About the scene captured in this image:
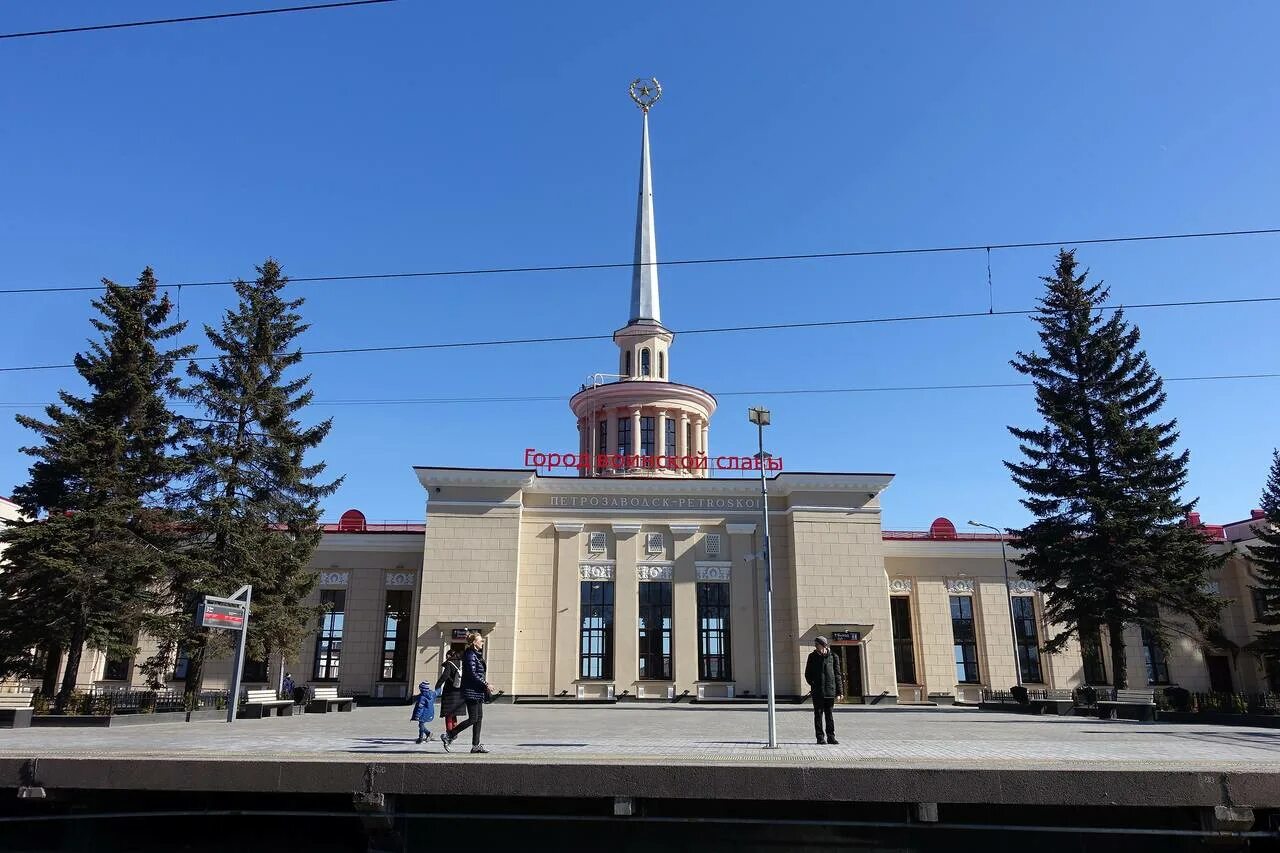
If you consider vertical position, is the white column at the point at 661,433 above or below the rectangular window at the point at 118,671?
above

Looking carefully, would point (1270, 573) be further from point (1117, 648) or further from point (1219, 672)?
point (1117, 648)

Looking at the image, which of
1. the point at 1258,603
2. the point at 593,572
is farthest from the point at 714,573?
the point at 1258,603

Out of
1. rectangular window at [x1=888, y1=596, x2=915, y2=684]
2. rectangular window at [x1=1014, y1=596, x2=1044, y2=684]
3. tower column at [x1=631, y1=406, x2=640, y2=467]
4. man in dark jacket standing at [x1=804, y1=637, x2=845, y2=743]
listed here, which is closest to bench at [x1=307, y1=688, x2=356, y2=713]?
man in dark jacket standing at [x1=804, y1=637, x2=845, y2=743]

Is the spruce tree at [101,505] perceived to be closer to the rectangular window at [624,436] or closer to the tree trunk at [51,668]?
the tree trunk at [51,668]

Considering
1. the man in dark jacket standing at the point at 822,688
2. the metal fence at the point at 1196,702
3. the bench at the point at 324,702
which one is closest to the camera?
the man in dark jacket standing at the point at 822,688

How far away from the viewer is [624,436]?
41438 mm

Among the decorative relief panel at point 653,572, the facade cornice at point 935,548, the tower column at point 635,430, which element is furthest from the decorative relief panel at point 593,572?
the facade cornice at point 935,548

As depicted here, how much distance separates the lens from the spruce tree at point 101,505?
845 inches

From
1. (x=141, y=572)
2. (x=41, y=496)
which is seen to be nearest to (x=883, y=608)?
(x=141, y=572)

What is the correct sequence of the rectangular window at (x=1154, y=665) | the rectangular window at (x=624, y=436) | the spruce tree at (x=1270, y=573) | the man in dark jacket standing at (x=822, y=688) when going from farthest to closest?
the rectangular window at (x=624, y=436)
the rectangular window at (x=1154, y=665)
the spruce tree at (x=1270, y=573)
the man in dark jacket standing at (x=822, y=688)

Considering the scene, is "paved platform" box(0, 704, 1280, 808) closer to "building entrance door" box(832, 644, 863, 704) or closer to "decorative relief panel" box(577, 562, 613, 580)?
"building entrance door" box(832, 644, 863, 704)

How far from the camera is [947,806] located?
9.86 meters

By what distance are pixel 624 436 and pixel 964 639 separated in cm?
1836

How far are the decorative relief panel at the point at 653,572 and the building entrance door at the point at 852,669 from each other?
7394mm
